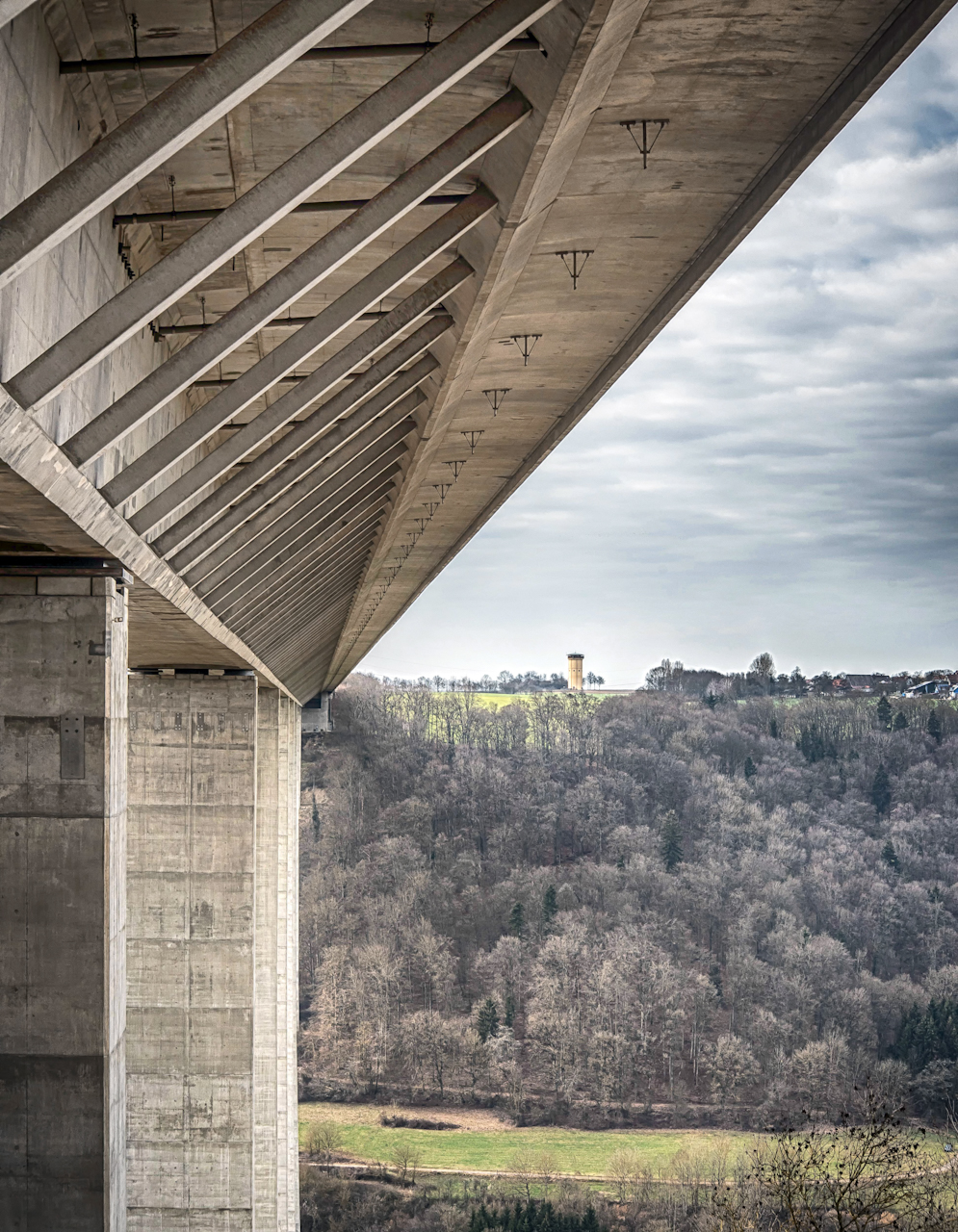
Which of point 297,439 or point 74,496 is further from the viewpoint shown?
point 297,439

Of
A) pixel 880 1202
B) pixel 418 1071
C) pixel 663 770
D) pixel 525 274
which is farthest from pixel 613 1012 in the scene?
pixel 525 274

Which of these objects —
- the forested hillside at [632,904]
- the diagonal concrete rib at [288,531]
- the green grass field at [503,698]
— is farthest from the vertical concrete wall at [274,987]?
the green grass field at [503,698]

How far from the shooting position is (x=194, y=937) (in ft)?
76.8

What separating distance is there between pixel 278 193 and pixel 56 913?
6.24m

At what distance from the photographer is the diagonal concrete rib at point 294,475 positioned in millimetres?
11656

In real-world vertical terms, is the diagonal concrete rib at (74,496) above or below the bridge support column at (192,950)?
above

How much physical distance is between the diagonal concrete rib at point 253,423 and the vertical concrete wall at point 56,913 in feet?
4.80

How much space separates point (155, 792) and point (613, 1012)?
74.8 metres

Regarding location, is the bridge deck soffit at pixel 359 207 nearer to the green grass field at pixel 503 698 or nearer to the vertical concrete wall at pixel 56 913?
the vertical concrete wall at pixel 56 913

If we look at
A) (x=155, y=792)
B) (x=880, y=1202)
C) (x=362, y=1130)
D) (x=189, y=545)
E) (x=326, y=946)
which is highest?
(x=189, y=545)

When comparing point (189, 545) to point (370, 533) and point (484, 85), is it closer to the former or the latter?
point (484, 85)

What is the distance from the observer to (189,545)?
38.9ft

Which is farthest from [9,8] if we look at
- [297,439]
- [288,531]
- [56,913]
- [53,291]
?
[288,531]

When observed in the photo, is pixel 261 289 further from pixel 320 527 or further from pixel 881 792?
pixel 881 792
